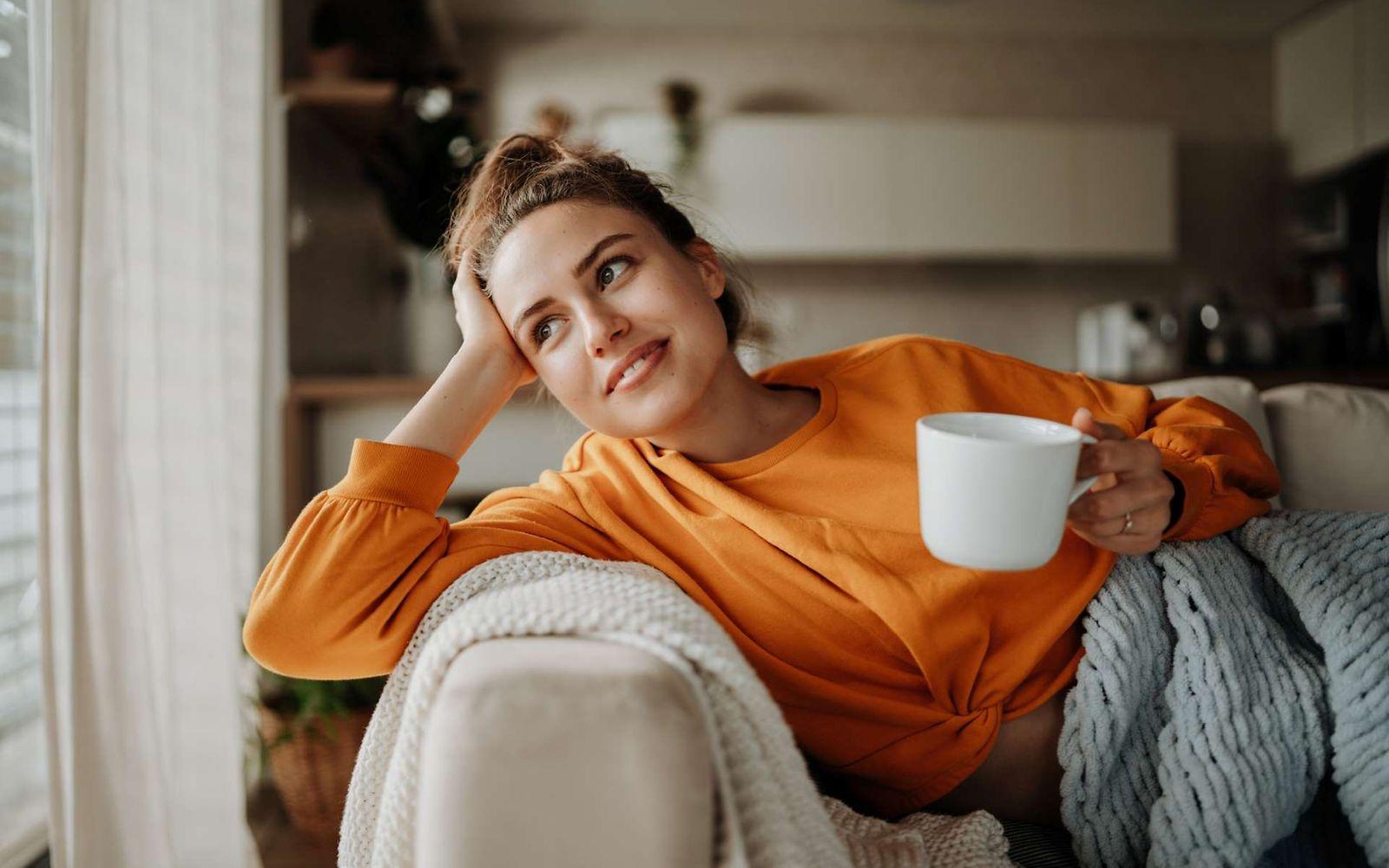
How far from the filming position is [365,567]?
841 millimetres

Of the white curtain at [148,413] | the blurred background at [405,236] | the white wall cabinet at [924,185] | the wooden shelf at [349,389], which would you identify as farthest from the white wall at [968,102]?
the white curtain at [148,413]

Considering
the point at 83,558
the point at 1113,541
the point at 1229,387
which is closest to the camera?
the point at 1113,541

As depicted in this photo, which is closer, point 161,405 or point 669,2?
point 161,405

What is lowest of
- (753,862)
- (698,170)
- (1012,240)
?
(753,862)

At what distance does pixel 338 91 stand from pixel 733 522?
2.03 metres

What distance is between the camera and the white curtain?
1099mm

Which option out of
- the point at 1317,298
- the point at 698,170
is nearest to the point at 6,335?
the point at 698,170

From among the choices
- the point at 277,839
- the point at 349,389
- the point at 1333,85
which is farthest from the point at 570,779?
the point at 1333,85

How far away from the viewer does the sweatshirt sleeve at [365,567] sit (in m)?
0.84

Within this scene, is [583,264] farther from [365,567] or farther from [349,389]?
[349,389]

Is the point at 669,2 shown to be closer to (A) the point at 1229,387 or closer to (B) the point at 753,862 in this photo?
(A) the point at 1229,387

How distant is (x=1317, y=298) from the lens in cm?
362

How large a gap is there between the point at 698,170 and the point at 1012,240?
1.33m

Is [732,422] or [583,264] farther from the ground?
[583,264]
